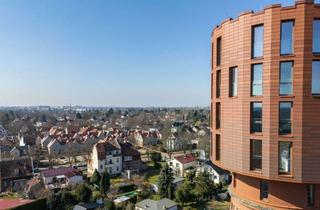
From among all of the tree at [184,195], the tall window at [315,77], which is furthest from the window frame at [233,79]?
the tree at [184,195]

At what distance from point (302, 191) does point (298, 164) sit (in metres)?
1.38

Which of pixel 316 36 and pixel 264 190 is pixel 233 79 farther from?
pixel 264 190

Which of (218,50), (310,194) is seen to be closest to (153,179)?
(218,50)

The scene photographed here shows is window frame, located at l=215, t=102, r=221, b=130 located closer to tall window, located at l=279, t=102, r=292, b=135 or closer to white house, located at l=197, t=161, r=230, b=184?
tall window, located at l=279, t=102, r=292, b=135

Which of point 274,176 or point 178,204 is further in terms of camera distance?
point 178,204

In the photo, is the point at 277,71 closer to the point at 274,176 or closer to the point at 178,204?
the point at 274,176

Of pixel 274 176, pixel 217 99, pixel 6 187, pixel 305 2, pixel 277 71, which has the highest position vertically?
pixel 305 2

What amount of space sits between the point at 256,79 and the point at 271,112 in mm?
1342

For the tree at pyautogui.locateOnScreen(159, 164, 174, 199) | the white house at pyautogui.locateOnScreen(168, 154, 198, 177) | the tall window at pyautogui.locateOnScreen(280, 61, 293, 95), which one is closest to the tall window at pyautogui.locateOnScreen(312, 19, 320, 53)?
the tall window at pyautogui.locateOnScreen(280, 61, 293, 95)

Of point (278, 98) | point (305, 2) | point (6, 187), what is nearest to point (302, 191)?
point (278, 98)

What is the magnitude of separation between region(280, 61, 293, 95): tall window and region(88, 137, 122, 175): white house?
40.3 meters

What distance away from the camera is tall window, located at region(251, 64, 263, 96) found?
462 inches

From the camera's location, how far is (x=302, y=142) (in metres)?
10.9

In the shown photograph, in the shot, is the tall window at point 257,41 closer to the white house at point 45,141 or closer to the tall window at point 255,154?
the tall window at point 255,154
